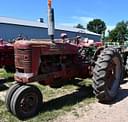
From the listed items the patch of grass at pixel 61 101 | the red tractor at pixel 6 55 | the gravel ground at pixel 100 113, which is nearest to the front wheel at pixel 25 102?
the patch of grass at pixel 61 101

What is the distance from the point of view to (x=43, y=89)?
8.30 meters

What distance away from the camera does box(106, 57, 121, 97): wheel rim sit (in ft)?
23.2

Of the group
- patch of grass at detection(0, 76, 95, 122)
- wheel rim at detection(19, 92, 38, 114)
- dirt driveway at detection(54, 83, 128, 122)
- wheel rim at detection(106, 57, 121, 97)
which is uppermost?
wheel rim at detection(106, 57, 121, 97)

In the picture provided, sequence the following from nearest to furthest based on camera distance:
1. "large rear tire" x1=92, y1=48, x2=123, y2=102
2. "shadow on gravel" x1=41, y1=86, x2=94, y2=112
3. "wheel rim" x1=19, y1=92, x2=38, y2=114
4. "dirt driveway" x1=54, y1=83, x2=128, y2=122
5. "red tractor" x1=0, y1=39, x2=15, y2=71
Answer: "dirt driveway" x1=54, y1=83, x2=128, y2=122
"wheel rim" x1=19, y1=92, x2=38, y2=114
"shadow on gravel" x1=41, y1=86, x2=94, y2=112
"large rear tire" x1=92, y1=48, x2=123, y2=102
"red tractor" x1=0, y1=39, x2=15, y2=71

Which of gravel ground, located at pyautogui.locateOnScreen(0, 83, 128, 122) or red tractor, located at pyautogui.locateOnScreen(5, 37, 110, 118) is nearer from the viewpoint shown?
gravel ground, located at pyautogui.locateOnScreen(0, 83, 128, 122)

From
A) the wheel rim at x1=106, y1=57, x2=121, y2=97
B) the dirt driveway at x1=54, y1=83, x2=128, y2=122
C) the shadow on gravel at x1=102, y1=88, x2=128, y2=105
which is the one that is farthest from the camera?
the wheel rim at x1=106, y1=57, x2=121, y2=97

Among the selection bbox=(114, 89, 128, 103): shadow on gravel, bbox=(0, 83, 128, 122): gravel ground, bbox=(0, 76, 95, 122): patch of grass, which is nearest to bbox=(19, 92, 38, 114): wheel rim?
bbox=(0, 76, 95, 122): patch of grass

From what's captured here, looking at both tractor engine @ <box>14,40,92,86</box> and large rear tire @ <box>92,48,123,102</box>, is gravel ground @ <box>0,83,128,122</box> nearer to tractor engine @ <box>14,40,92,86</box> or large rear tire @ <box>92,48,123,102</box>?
large rear tire @ <box>92,48,123,102</box>

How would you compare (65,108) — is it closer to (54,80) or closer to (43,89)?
(54,80)

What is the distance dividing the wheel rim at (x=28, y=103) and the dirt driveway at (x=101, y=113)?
0.63 m

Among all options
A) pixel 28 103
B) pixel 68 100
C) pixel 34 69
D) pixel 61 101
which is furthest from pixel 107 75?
pixel 28 103

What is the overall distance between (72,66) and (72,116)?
5.73 ft

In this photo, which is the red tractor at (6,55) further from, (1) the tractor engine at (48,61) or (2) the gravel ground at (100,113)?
(2) the gravel ground at (100,113)

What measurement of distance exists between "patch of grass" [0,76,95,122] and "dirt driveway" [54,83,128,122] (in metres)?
0.15
